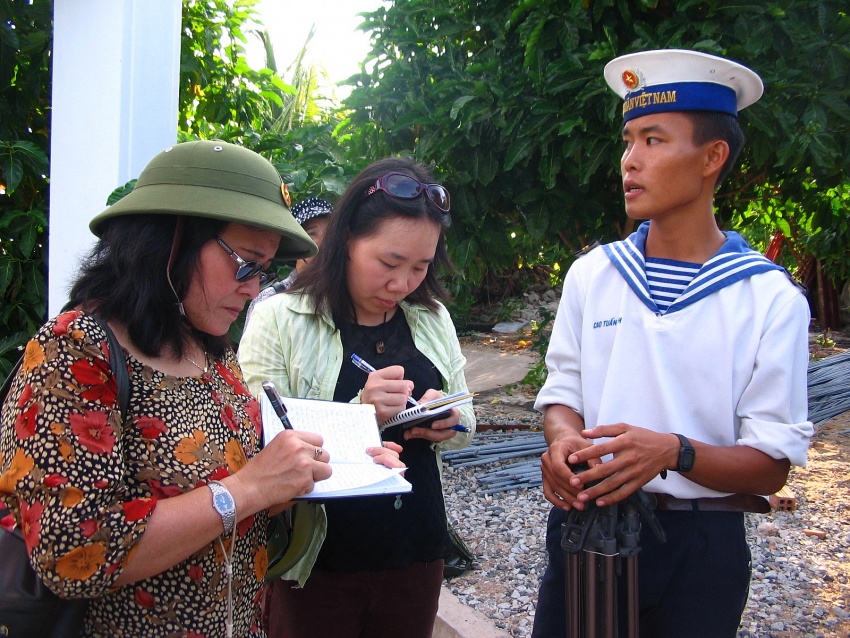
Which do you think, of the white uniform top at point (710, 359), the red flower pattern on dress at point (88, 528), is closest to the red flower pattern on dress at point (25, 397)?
the red flower pattern on dress at point (88, 528)

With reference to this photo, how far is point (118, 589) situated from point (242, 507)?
0.91 feet

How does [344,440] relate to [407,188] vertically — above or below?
below

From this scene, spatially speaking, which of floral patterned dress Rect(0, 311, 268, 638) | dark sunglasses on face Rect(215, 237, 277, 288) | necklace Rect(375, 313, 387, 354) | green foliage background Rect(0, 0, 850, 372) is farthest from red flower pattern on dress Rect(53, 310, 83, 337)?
green foliage background Rect(0, 0, 850, 372)

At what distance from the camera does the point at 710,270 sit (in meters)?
1.88

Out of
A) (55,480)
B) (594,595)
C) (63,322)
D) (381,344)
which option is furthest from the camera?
(381,344)

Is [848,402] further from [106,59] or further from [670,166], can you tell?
[106,59]

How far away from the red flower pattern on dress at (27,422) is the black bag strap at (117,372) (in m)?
0.13

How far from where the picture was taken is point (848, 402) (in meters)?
6.52

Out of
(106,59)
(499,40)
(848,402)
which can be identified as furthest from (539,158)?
(848,402)

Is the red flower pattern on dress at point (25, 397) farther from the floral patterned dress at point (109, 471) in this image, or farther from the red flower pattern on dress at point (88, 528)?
the red flower pattern on dress at point (88, 528)

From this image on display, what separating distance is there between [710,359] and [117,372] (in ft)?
4.35

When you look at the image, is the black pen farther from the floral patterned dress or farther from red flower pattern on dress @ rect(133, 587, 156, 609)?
red flower pattern on dress @ rect(133, 587, 156, 609)

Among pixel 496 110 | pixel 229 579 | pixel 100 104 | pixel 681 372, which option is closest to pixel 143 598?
pixel 229 579

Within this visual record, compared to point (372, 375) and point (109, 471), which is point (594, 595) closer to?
point (372, 375)
